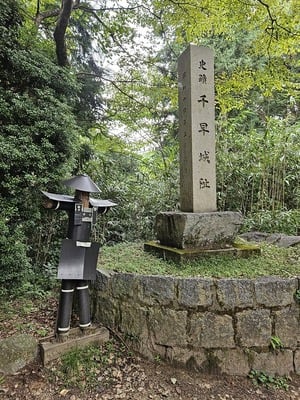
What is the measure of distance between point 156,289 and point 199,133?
175 centimetres

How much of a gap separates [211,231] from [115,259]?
112 centimetres

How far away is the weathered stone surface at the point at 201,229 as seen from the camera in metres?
2.70

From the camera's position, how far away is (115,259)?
299 cm

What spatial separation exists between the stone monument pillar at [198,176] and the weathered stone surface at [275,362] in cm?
97

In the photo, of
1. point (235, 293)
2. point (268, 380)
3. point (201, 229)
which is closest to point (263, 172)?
point (201, 229)

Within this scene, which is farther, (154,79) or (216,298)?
(154,79)

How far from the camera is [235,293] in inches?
87.0

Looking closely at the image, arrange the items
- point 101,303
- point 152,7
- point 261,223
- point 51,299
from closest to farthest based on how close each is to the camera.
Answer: point 101,303 → point 51,299 → point 261,223 → point 152,7

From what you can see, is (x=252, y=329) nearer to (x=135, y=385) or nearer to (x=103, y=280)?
(x=135, y=385)

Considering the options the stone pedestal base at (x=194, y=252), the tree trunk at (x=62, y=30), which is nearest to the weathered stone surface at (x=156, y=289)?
the stone pedestal base at (x=194, y=252)

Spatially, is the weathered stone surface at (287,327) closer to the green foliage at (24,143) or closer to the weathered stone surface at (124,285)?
the weathered stone surface at (124,285)

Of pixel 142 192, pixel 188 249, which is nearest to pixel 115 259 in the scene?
pixel 188 249

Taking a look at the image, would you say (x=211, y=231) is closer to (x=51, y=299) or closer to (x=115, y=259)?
(x=115, y=259)

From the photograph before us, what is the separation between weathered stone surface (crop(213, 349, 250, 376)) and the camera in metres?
2.18
